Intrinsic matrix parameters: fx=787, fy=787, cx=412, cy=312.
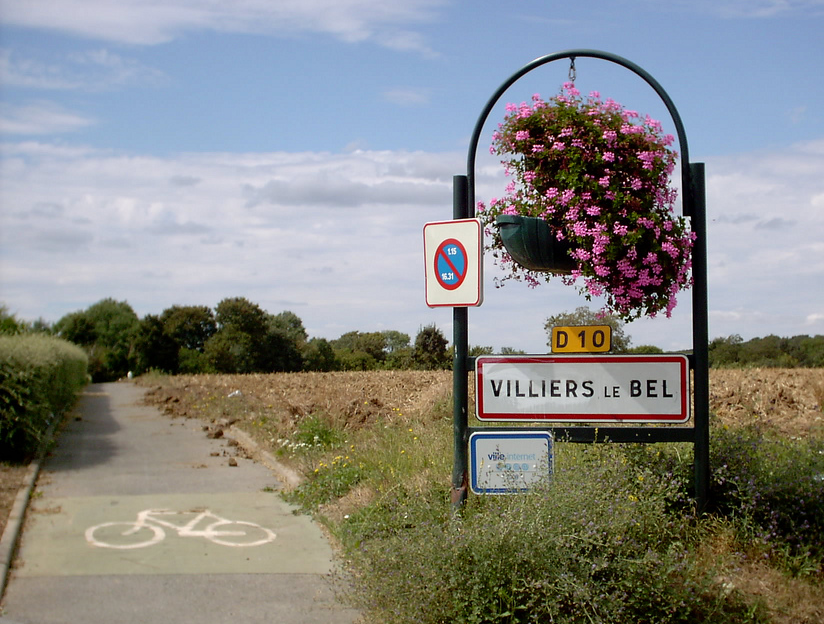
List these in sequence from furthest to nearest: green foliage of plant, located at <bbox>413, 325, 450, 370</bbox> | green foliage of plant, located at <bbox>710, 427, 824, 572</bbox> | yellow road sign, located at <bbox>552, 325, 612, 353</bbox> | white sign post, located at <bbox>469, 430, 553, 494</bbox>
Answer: green foliage of plant, located at <bbox>413, 325, 450, 370</bbox> < yellow road sign, located at <bbox>552, 325, 612, 353</bbox> < white sign post, located at <bbox>469, 430, 553, 494</bbox> < green foliage of plant, located at <bbox>710, 427, 824, 572</bbox>

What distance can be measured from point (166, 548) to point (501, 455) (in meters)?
3.32

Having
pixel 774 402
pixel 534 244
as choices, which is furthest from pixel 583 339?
pixel 774 402

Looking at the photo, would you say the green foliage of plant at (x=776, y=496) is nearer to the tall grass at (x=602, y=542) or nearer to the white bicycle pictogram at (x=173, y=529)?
the tall grass at (x=602, y=542)

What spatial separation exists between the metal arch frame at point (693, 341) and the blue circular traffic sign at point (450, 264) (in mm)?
234

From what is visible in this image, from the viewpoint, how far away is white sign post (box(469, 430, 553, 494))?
5695mm

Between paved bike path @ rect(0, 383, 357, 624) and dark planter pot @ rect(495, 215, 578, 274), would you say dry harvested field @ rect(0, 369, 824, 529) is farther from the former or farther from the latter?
dark planter pot @ rect(495, 215, 578, 274)

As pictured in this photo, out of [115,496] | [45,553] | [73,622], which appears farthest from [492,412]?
[115,496]

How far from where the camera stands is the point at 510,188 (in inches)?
238

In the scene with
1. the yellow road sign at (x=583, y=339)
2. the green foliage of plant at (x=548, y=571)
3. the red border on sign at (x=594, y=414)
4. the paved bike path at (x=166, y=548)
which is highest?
the yellow road sign at (x=583, y=339)

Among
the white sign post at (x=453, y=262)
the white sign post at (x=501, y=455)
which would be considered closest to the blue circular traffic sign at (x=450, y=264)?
the white sign post at (x=453, y=262)

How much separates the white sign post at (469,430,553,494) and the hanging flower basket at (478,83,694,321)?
1.16 m

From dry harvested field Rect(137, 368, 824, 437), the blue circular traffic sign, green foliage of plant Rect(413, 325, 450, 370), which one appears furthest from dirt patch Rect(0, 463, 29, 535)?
green foliage of plant Rect(413, 325, 450, 370)

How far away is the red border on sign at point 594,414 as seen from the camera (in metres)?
5.77

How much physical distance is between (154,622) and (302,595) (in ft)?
3.43
